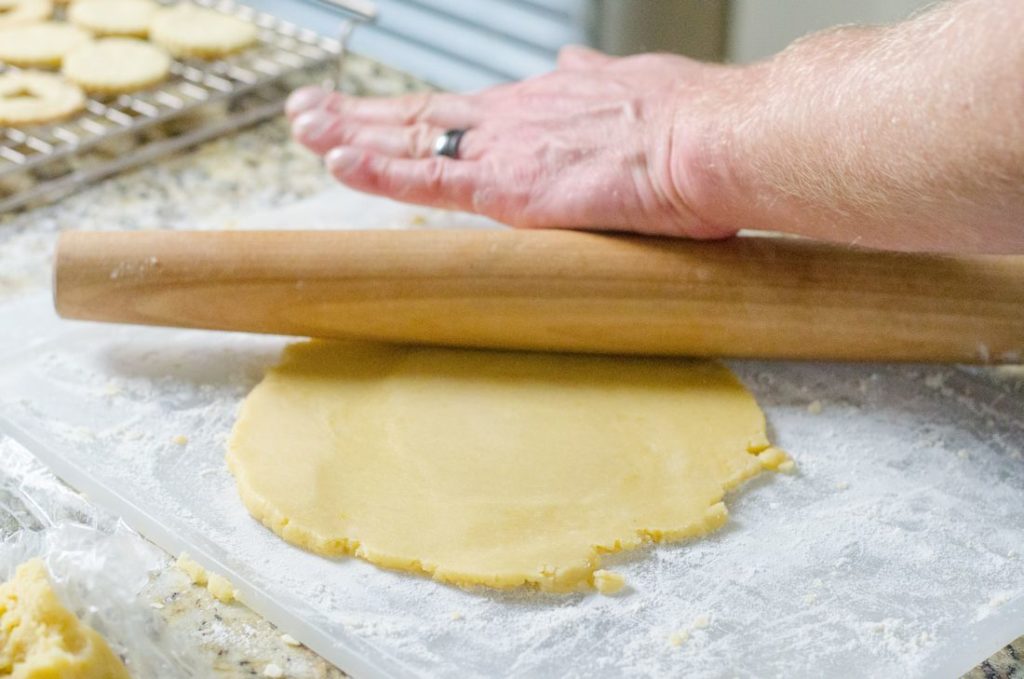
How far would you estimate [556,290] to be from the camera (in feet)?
4.68

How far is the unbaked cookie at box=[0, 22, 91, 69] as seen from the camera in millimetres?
2068

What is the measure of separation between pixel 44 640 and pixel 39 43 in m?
1.48

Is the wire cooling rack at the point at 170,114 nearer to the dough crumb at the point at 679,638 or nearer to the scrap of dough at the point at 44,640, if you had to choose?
the scrap of dough at the point at 44,640

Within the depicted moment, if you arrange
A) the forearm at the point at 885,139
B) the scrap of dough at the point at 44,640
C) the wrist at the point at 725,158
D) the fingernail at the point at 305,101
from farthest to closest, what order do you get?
the fingernail at the point at 305,101 → the wrist at the point at 725,158 → the forearm at the point at 885,139 → the scrap of dough at the point at 44,640

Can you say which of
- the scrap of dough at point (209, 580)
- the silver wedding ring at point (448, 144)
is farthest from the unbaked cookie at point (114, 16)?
the scrap of dough at point (209, 580)

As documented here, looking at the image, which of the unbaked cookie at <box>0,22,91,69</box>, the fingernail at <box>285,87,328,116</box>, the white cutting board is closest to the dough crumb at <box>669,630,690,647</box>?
the white cutting board

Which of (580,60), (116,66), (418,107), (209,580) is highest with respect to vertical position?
(580,60)

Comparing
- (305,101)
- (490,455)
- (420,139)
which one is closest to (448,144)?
(420,139)

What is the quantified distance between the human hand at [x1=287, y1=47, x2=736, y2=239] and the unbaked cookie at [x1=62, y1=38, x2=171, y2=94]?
33 cm

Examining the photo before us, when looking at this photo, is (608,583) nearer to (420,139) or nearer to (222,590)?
(222,590)

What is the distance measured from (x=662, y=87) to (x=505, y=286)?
16.6 inches

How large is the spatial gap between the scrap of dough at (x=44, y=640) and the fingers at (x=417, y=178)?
81cm

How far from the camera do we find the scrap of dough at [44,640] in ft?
3.03

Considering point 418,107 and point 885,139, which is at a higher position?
point 885,139
